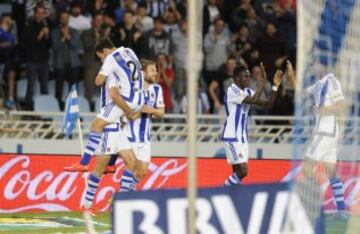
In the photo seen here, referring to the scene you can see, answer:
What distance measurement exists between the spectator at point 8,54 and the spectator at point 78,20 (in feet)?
3.15

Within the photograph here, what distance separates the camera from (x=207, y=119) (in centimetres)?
2270

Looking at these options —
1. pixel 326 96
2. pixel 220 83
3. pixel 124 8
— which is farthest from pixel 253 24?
pixel 326 96

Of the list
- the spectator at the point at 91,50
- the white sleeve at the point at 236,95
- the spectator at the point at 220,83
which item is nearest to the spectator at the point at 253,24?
the spectator at the point at 220,83

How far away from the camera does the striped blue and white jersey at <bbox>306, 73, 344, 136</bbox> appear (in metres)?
12.7

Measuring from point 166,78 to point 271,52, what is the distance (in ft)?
5.90

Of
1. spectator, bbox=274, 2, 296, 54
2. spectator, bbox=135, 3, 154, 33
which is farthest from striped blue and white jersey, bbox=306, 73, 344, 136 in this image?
spectator, bbox=274, 2, 296, 54

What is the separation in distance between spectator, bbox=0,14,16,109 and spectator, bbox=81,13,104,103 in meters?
1.14

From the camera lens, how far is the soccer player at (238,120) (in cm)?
1853

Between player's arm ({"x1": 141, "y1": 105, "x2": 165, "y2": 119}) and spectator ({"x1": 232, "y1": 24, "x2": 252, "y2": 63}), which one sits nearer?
player's arm ({"x1": 141, "y1": 105, "x2": 165, "y2": 119})

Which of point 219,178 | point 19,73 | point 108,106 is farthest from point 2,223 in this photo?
point 19,73

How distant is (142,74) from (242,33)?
583 centimetres

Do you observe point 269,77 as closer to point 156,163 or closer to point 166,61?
point 166,61

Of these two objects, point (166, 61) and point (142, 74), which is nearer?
point (142, 74)

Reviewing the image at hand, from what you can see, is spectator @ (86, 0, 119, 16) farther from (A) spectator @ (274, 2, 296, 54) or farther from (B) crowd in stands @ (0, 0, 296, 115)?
(A) spectator @ (274, 2, 296, 54)
